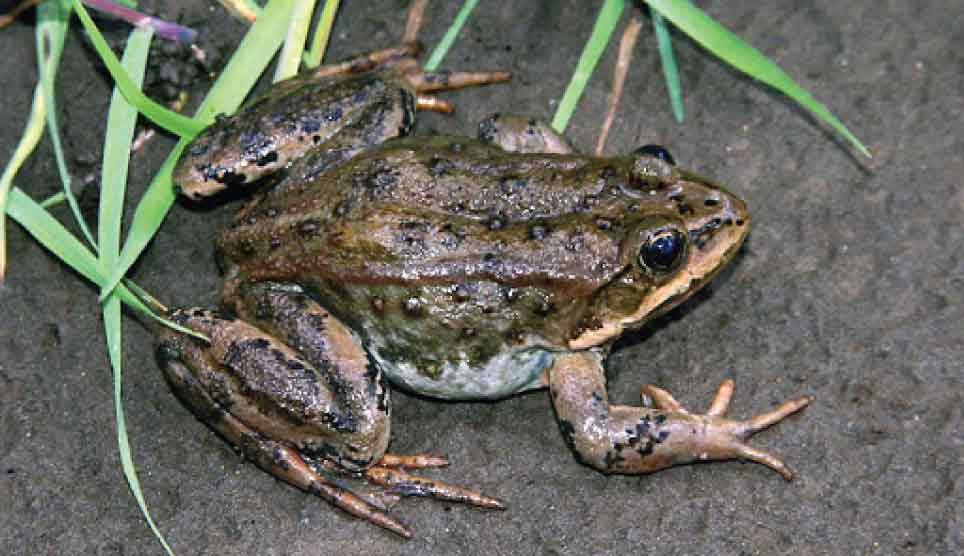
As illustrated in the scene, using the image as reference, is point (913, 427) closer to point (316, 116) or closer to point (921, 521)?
point (921, 521)

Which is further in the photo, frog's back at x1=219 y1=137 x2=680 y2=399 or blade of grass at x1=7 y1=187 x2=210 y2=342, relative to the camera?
blade of grass at x1=7 y1=187 x2=210 y2=342

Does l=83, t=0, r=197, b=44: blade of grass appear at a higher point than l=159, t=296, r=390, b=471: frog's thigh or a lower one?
higher

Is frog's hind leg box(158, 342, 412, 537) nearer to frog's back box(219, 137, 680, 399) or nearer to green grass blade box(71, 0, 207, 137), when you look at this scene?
frog's back box(219, 137, 680, 399)

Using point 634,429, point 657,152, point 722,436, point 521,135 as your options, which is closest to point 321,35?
point 521,135

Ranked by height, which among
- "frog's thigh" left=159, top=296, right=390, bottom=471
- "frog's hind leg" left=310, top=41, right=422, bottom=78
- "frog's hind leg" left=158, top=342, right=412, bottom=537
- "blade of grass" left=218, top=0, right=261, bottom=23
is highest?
"blade of grass" left=218, top=0, right=261, bottom=23

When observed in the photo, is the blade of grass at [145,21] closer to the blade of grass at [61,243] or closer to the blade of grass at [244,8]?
the blade of grass at [244,8]

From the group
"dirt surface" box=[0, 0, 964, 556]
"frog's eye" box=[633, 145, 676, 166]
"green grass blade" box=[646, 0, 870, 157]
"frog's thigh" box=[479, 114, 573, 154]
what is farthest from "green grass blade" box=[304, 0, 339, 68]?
"frog's eye" box=[633, 145, 676, 166]

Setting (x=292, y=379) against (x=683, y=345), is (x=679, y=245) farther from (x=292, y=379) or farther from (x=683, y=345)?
(x=292, y=379)

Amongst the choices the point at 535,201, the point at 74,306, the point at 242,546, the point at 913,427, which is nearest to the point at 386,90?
the point at 535,201

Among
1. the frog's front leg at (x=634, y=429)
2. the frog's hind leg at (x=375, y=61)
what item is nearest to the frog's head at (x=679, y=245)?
the frog's front leg at (x=634, y=429)
